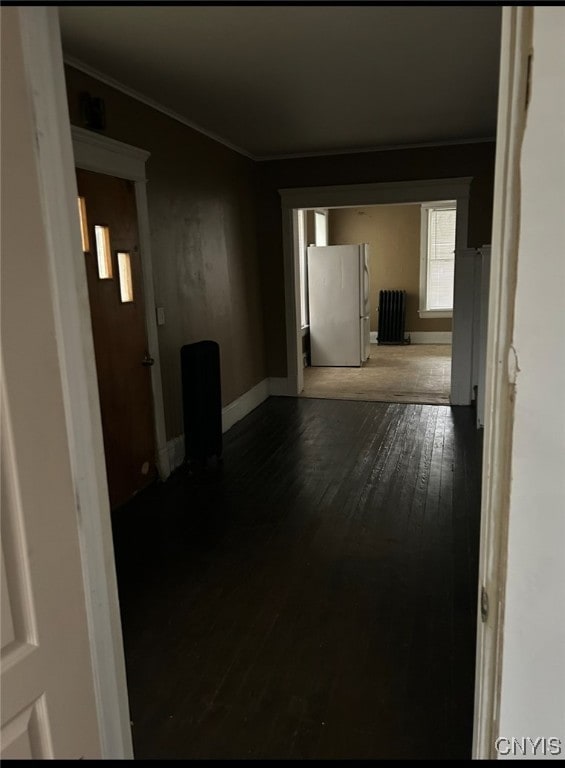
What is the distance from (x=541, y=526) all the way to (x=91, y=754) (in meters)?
0.98

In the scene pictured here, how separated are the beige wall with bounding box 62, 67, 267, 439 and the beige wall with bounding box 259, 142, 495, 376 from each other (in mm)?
174

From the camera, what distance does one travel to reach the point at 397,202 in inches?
221

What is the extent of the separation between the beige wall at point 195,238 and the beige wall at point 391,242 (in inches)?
161

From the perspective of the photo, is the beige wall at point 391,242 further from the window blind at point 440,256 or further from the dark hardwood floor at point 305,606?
the dark hardwood floor at point 305,606

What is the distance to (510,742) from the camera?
88cm

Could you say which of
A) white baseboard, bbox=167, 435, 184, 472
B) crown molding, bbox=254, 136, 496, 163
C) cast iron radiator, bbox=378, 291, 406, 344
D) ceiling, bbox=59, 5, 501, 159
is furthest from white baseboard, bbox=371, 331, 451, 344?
white baseboard, bbox=167, 435, 184, 472

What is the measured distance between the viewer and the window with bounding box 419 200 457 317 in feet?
30.1

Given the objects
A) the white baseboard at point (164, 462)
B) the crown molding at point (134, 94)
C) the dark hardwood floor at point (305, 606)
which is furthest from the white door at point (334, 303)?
the white baseboard at point (164, 462)

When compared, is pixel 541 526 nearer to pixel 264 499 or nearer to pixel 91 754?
pixel 91 754

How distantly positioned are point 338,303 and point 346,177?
92.8 inches

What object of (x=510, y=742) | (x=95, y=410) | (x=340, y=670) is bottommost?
(x=340, y=670)

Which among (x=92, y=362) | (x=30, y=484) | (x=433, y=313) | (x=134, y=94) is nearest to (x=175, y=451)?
(x=134, y=94)

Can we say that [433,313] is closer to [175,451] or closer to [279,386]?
[279,386]

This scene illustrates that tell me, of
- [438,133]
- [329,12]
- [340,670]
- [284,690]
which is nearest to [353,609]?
[340,670]
